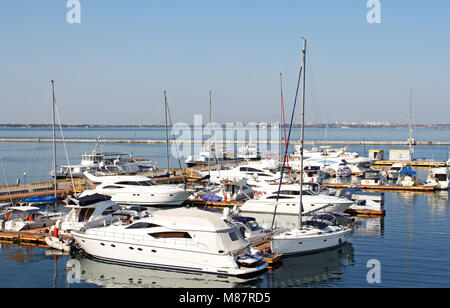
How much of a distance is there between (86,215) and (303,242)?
11802 millimetres

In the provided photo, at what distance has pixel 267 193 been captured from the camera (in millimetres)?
33562

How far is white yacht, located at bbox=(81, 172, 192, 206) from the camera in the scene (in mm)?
36719

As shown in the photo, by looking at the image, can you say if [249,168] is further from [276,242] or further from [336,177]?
[276,242]

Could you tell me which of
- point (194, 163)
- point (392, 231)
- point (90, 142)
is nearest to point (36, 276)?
point (392, 231)

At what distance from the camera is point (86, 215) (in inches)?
1012

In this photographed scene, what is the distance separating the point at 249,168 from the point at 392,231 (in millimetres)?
20125

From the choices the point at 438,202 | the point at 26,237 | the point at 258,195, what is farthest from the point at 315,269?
the point at 438,202

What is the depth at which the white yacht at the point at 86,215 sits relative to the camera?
82.1 feet

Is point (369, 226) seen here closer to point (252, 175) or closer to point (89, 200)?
point (252, 175)

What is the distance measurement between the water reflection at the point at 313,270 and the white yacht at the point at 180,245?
986mm

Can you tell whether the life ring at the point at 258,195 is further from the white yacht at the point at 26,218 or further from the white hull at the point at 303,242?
the white yacht at the point at 26,218
